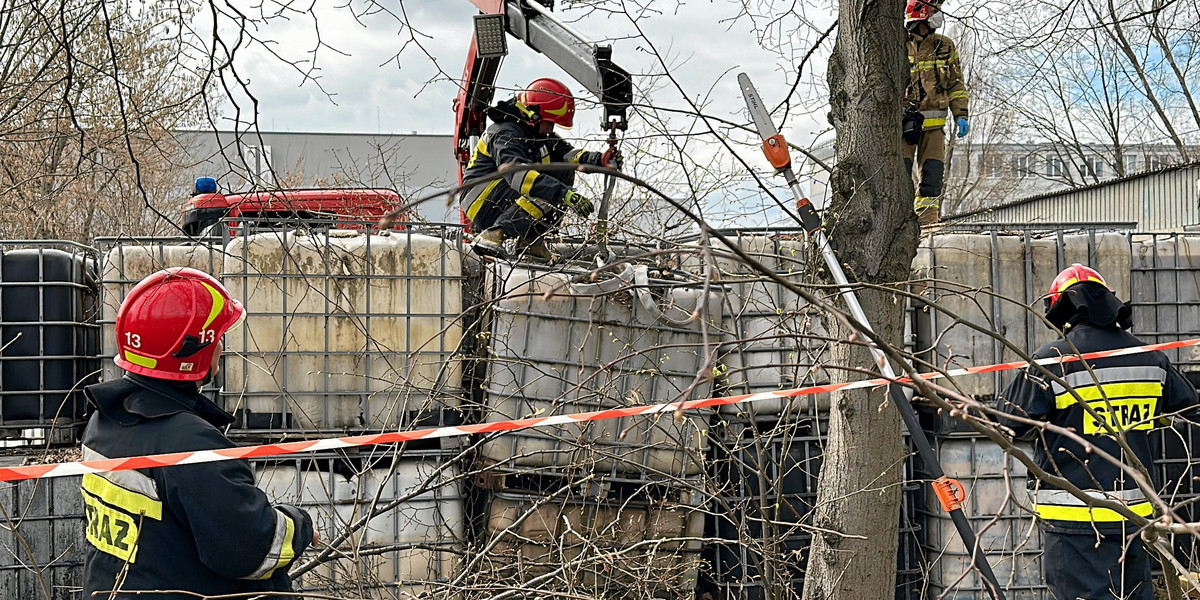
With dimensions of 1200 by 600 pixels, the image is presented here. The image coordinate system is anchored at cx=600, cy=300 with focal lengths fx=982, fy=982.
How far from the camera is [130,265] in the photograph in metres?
4.61

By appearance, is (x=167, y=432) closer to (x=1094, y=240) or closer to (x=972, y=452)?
(x=972, y=452)

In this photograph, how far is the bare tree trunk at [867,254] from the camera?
3449 millimetres

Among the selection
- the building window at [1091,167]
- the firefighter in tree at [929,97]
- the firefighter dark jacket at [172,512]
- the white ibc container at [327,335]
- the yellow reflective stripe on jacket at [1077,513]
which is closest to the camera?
the firefighter dark jacket at [172,512]

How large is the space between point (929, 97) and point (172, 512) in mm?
5195

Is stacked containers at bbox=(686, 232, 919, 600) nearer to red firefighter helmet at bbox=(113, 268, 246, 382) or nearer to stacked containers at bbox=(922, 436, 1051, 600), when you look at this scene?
stacked containers at bbox=(922, 436, 1051, 600)

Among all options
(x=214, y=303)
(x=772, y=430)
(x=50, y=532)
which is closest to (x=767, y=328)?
(x=772, y=430)

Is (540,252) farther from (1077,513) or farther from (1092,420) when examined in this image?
(1077,513)

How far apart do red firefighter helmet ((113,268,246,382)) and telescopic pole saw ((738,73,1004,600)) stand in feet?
6.12

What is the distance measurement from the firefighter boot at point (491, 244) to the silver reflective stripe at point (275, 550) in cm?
238

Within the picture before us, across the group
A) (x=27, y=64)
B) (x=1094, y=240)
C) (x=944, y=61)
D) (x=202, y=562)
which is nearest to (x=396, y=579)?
(x=202, y=562)

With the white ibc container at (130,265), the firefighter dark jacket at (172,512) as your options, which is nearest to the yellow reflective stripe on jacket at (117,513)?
the firefighter dark jacket at (172,512)

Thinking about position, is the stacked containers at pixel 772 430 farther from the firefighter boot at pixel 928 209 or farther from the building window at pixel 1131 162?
the building window at pixel 1131 162

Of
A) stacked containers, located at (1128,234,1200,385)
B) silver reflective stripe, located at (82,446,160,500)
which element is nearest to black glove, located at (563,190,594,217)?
silver reflective stripe, located at (82,446,160,500)

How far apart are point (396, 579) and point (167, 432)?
208 cm
